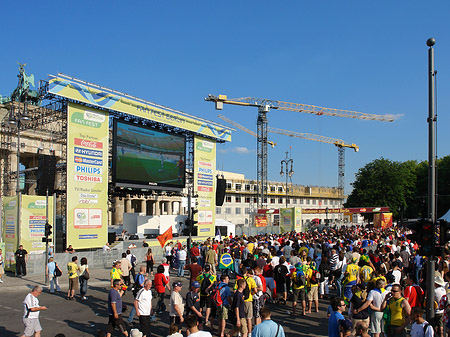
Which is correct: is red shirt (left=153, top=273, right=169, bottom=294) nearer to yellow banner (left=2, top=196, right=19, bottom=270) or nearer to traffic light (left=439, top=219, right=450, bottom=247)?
traffic light (left=439, top=219, right=450, bottom=247)

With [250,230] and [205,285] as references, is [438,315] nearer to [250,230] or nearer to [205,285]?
[205,285]

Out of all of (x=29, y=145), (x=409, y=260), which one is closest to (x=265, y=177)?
(x=29, y=145)

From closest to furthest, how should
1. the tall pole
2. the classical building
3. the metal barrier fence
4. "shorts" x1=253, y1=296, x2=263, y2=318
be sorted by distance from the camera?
the tall pole < "shorts" x1=253, y1=296, x2=263, y2=318 < the metal barrier fence < the classical building

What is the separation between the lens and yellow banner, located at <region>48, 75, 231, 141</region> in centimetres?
2464

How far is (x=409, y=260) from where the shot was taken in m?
17.0

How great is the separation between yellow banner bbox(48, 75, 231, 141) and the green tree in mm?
38247

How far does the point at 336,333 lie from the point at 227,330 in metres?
4.43

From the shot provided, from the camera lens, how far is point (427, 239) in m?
9.60

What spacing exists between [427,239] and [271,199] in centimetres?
7709

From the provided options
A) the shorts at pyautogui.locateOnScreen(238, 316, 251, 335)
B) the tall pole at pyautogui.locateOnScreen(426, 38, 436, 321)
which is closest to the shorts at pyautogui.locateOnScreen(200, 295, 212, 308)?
the shorts at pyautogui.locateOnScreen(238, 316, 251, 335)

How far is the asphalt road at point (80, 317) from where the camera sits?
1109 cm

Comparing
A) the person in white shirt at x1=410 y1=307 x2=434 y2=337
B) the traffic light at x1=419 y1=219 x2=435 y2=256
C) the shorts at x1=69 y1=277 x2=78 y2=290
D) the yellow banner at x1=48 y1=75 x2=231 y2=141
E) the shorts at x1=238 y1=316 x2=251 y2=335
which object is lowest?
the shorts at x1=69 y1=277 x2=78 y2=290

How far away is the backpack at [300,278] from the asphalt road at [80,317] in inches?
38.7

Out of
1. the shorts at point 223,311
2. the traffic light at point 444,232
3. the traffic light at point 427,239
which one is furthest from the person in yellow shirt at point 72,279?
the traffic light at point 444,232
